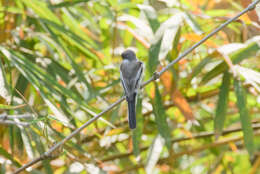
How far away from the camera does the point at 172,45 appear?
2756mm

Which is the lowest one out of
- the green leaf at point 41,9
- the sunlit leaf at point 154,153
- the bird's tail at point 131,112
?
the sunlit leaf at point 154,153

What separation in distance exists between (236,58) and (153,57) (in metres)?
0.56

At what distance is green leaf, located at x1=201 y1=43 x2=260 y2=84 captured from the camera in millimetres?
2713

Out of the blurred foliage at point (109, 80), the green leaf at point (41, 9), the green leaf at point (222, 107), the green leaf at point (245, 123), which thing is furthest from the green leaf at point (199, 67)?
the green leaf at point (41, 9)

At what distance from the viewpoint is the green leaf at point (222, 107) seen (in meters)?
2.64

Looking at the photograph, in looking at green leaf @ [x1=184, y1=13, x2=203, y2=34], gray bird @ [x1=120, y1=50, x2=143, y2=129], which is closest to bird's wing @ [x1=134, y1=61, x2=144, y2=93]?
gray bird @ [x1=120, y1=50, x2=143, y2=129]

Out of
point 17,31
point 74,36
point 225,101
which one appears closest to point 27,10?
point 17,31

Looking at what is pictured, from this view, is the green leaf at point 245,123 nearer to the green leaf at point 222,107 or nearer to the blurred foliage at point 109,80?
the blurred foliage at point 109,80

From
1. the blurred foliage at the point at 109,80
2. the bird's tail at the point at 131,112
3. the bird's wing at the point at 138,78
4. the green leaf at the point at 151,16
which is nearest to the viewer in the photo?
the bird's tail at the point at 131,112

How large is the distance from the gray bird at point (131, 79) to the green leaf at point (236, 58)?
50 centimetres

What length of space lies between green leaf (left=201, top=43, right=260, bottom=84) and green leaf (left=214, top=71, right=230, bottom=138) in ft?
0.18

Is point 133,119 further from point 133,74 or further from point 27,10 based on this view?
point 27,10

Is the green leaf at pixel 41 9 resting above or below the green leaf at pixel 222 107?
above

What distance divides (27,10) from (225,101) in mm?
1557
